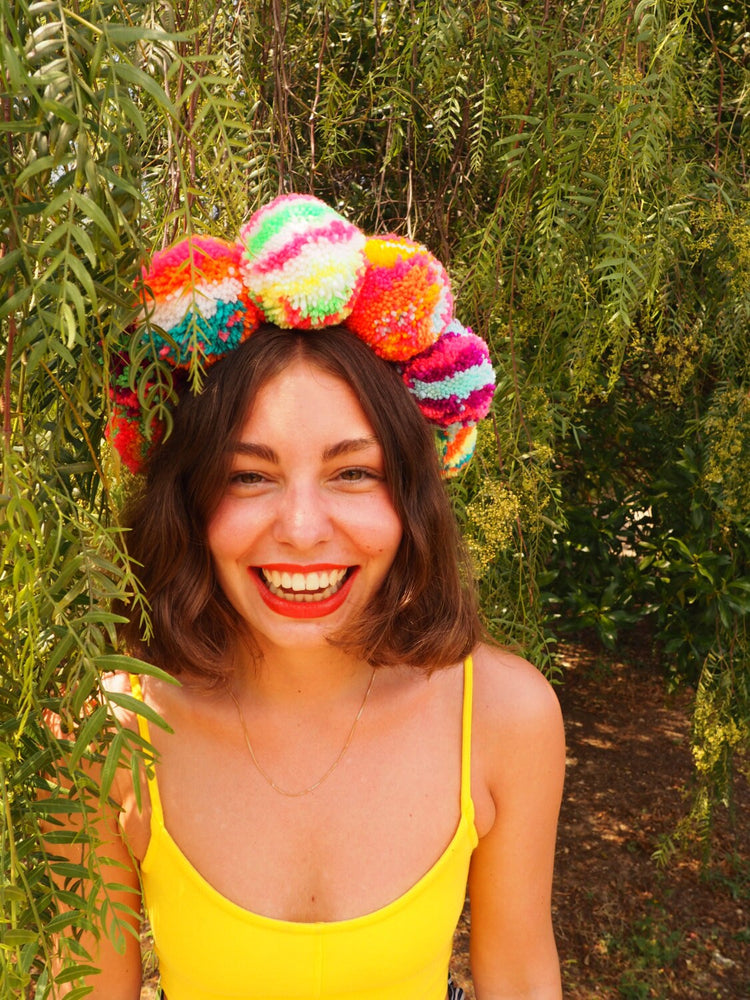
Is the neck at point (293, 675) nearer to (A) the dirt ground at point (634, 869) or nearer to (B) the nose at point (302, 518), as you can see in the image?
(B) the nose at point (302, 518)

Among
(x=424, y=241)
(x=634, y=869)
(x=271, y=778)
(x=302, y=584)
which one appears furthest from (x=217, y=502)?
(x=634, y=869)

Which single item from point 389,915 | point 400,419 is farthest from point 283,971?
point 400,419

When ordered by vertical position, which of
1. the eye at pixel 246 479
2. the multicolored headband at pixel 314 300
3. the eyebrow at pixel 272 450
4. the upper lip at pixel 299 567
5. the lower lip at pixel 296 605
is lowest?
the lower lip at pixel 296 605

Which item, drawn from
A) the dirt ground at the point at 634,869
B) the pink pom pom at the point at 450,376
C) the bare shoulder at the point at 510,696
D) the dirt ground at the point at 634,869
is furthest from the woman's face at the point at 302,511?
the dirt ground at the point at 634,869

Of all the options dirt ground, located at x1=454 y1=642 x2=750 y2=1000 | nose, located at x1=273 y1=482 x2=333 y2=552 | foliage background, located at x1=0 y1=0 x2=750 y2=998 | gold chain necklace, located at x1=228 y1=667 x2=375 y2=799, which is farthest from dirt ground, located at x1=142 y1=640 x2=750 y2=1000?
nose, located at x1=273 y1=482 x2=333 y2=552

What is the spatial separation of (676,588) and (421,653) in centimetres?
155

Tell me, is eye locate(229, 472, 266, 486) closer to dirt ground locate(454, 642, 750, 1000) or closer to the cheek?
the cheek

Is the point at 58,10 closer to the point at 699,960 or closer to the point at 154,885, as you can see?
the point at 154,885

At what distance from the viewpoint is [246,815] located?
1.43 metres

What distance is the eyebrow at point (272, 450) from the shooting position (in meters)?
1.24

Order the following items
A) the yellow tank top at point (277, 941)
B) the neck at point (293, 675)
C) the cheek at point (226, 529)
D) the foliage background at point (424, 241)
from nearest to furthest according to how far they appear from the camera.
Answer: the foliage background at point (424, 241) → the cheek at point (226, 529) → the yellow tank top at point (277, 941) → the neck at point (293, 675)

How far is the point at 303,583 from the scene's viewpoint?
1280mm

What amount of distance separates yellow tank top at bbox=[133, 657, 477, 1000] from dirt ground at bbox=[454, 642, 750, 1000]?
5.96 ft

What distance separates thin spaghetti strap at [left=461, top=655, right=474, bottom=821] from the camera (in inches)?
58.7
